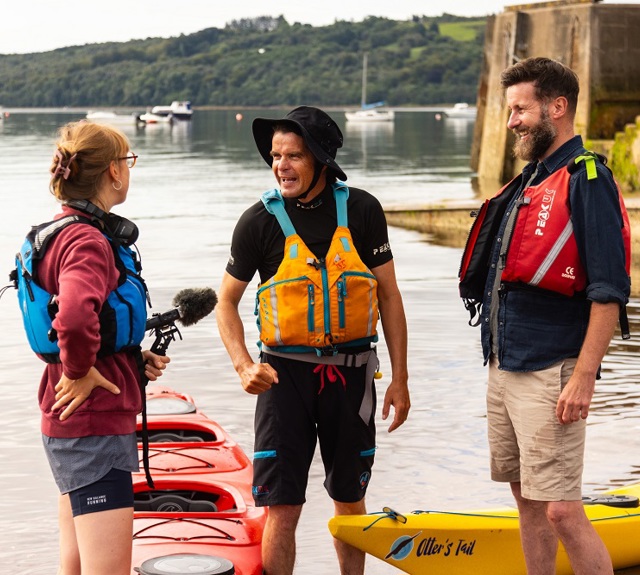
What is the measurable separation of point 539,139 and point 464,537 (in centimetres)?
158

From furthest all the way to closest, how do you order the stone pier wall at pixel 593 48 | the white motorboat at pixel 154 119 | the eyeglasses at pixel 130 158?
the white motorboat at pixel 154 119
the stone pier wall at pixel 593 48
the eyeglasses at pixel 130 158

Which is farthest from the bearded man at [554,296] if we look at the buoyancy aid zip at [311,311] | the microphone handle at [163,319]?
the microphone handle at [163,319]

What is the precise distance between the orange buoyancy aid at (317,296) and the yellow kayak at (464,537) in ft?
2.09

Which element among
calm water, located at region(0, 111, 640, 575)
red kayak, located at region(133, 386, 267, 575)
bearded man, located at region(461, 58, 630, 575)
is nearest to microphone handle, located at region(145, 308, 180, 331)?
red kayak, located at region(133, 386, 267, 575)

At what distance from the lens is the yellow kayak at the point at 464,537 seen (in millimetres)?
4137

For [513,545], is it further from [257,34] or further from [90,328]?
[257,34]

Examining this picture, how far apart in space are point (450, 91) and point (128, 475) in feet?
420

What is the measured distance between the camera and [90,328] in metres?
3.11

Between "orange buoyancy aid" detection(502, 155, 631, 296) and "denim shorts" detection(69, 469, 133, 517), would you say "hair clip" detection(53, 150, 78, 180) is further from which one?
"orange buoyancy aid" detection(502, 155, 631, 296)

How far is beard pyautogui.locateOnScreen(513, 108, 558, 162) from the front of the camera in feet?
12.2

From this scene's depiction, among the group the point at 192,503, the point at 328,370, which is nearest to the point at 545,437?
the point at 328,370

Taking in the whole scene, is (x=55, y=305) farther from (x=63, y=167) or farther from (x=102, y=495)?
(x=102, y=495)

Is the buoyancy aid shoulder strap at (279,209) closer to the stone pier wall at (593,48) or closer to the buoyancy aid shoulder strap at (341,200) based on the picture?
the buoyancy aid shoulder strap at (341,200)

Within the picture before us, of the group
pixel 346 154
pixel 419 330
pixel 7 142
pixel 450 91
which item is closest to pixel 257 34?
pixel 450 91
